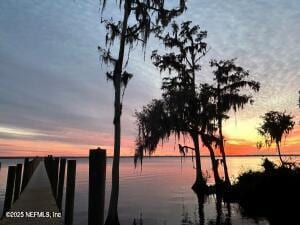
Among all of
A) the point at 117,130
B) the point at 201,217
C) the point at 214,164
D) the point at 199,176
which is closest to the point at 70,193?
the point at 117,130

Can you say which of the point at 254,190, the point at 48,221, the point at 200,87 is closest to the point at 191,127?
the point at 200,87


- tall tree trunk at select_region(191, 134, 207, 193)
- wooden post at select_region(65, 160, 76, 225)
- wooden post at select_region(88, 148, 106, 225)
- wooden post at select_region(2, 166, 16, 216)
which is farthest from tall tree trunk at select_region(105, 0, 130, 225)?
tall tree trunk at select_region(191, 134, 207, 193)

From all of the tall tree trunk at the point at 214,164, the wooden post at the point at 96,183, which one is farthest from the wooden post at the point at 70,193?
the tall tree trunk at the point at 214,164

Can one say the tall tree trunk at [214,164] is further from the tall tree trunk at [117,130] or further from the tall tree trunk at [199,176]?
the tall tree trunk at [117,130]

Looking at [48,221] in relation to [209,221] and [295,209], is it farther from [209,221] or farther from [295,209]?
[295,209]

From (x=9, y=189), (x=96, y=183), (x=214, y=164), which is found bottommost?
(x=9, y=189)

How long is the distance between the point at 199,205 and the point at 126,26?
15.9 metres

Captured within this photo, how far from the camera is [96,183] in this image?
251 inches

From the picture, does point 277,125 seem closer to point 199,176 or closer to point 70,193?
point 199,176

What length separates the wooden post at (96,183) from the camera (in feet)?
20.7

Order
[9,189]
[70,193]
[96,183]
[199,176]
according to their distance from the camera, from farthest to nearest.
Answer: [199,176] < [9,189] < [70,193] < [96,183]

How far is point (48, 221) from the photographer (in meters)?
10.9

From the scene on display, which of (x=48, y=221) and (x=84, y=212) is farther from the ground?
(x=48, y=221)

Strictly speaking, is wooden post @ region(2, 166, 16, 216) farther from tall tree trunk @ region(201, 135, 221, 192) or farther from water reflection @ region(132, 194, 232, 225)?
tall tree trunk @ region(201, 135, 221, 192)
